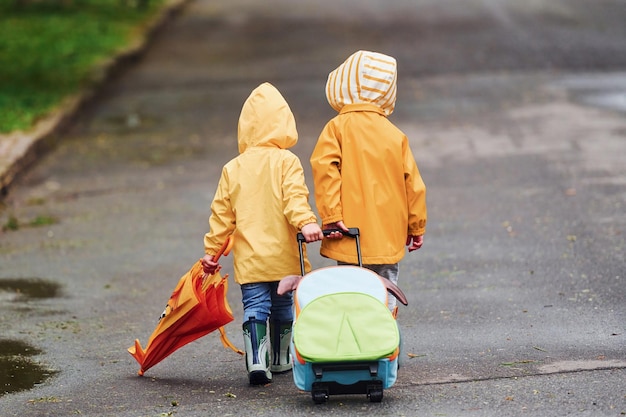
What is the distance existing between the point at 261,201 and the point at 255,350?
2.40 ft

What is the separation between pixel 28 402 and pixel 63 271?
3.14m

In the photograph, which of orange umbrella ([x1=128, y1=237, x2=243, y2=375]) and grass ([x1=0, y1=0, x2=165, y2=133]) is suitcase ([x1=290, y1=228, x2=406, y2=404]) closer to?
orange umbrella ([x1=128, y1=237, x2=243, y2=375])

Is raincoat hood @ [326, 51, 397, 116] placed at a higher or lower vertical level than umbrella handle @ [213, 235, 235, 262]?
higher

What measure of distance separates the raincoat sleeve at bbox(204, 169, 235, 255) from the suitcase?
673 mm

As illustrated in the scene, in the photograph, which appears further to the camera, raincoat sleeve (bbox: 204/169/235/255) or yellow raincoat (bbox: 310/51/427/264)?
raincoat sleeve (bbox: 204/169/235/255)

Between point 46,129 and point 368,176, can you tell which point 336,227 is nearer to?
point 368,176

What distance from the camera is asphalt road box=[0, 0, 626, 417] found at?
543 cm

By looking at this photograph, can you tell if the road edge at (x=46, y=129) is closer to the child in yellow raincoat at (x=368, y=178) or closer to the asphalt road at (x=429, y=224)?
the asphalt road at (x=429, y=224)

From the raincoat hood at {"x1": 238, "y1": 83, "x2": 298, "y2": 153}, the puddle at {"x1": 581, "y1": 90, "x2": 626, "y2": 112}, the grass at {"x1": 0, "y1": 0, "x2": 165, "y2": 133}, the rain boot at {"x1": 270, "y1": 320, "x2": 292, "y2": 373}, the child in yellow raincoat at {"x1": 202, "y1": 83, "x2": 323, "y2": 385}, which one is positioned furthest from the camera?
the grass at {"x1": 0, "y1": 0, "x2": 165, "y2": 133}

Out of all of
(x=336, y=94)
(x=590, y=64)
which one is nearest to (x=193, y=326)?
(x=336, y=94)

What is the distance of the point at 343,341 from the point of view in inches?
190

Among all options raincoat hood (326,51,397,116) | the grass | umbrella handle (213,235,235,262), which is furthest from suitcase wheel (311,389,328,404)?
the grass

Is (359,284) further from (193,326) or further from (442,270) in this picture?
(442,270)

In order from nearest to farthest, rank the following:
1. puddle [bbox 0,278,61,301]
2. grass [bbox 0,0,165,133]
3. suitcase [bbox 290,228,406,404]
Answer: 1. suitcase [bbox 290,228,406,404]
2. puddle [bbox 0,278,61,301]
3. grass [bbox 0,0,165,133]
